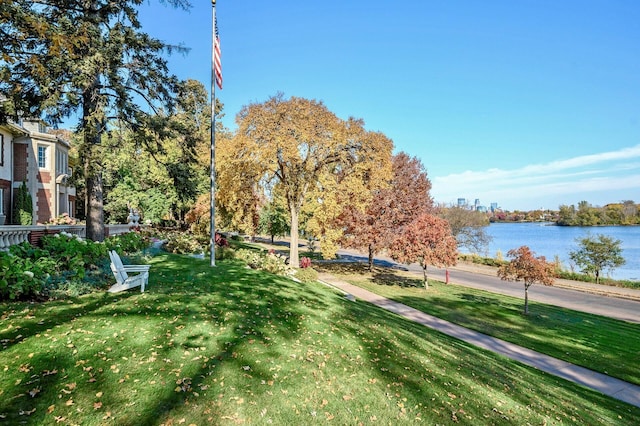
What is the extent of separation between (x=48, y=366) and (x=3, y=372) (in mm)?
457

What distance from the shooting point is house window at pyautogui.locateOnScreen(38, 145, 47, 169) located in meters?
26.1

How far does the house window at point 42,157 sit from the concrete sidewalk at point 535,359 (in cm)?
2685

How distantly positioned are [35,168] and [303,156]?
20089 millimetres

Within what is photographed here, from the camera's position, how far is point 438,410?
5324 mm

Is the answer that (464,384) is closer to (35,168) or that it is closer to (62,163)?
(35,168)

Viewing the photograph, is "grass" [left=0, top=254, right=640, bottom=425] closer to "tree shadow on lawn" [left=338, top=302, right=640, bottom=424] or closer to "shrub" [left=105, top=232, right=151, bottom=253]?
"tree shadow on lawn" [left=338, top=302, right=640, bottom=424]

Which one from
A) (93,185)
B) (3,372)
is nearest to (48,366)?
(3,372)

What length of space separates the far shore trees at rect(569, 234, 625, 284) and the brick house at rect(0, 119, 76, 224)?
40.3 m

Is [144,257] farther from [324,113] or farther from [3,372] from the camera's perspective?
[324,113]

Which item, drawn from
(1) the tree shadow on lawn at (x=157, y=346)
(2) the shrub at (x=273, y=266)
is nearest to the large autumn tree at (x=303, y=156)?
(2) the shrub at (x=273, y=266)

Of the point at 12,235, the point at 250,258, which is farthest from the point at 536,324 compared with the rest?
the point at 12,235

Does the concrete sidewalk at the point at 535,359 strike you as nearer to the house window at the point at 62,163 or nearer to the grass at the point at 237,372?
the grass at the point at 237,372

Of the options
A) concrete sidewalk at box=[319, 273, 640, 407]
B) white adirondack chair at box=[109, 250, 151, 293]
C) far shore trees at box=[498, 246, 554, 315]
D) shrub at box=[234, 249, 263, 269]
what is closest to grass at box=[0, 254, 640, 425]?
white adirondack chair at box=[109, 250, 151, 293]

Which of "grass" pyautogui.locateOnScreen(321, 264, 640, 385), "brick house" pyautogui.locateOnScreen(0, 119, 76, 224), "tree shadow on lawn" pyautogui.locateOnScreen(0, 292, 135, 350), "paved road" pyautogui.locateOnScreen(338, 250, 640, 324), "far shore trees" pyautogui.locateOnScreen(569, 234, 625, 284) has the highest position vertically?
"brick house" pyautogui.locateOnScreen(0, 119, 76, 224)
